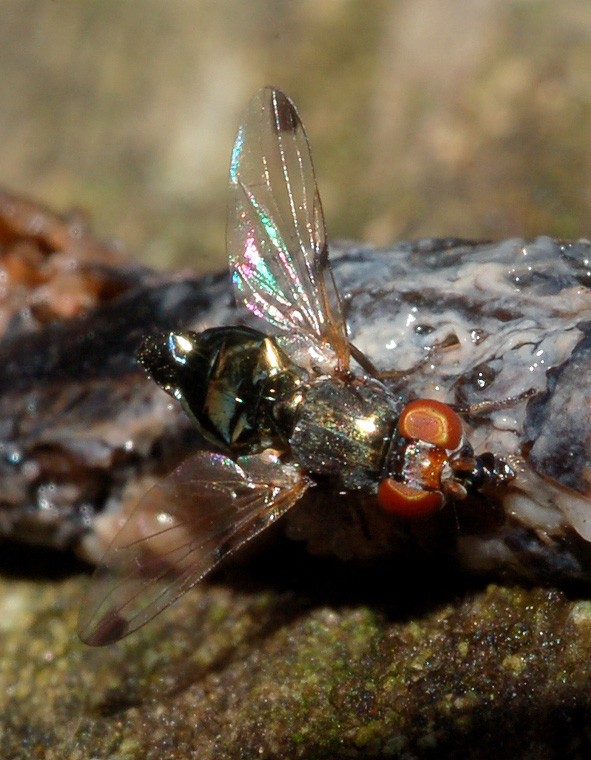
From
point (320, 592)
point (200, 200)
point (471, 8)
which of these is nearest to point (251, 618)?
point (320, 592)

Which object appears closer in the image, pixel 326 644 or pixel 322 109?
pixel 326 644

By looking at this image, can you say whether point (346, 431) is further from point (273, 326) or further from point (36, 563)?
point (36, 563)

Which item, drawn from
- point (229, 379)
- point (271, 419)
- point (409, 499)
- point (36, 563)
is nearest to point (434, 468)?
point (409, 499)

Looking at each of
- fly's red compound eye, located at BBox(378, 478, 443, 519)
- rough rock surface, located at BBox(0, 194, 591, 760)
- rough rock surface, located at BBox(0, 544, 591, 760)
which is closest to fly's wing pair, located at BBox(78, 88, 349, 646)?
rough rock surface, located at BBox(0, 194, 591, 760)

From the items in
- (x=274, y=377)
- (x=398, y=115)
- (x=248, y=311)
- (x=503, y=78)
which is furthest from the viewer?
(x=398, y=115)

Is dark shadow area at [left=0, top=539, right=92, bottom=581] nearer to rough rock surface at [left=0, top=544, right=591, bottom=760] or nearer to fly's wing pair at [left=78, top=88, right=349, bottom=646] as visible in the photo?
rough rock surface at [left=0, top=544, right=591, bottom=760]

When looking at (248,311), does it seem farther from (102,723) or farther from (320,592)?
(102,723)
